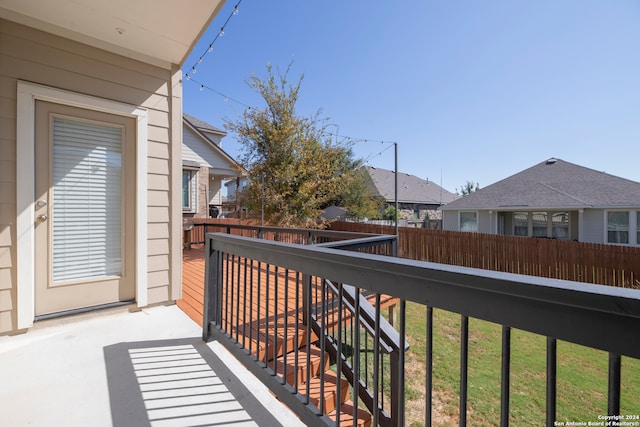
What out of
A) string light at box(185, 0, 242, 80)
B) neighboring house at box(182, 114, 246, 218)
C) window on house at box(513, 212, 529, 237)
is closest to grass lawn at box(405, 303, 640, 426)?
string light at box(185, 0, 242, 80)

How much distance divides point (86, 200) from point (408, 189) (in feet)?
72.0

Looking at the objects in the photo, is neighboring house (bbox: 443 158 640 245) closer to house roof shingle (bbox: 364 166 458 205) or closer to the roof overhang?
house roof shingle (bbox: 364 166 458 205)

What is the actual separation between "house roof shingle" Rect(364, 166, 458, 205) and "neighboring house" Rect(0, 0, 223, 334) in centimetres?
1783

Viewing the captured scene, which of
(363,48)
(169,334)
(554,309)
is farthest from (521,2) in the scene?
(169,334)

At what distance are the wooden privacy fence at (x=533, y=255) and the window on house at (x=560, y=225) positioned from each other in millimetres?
A: 5944

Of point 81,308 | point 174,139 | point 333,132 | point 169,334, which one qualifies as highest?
point 333,132

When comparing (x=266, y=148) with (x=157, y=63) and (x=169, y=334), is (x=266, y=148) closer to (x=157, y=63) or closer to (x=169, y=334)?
(x=157, y=63)

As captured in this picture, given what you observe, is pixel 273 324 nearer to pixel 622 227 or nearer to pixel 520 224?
pixel 622 227

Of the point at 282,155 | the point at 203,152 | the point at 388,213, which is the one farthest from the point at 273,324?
the point at 388,213

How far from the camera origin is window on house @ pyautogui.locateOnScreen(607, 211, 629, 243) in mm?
10797

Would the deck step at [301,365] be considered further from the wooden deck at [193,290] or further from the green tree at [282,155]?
the green tree at [282,155]

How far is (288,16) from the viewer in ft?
19.0

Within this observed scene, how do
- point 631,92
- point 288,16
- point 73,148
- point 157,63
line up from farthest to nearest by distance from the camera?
point 631,92
point 288,16
point 157,63
point 73,148

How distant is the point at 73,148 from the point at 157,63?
46.7 inches
